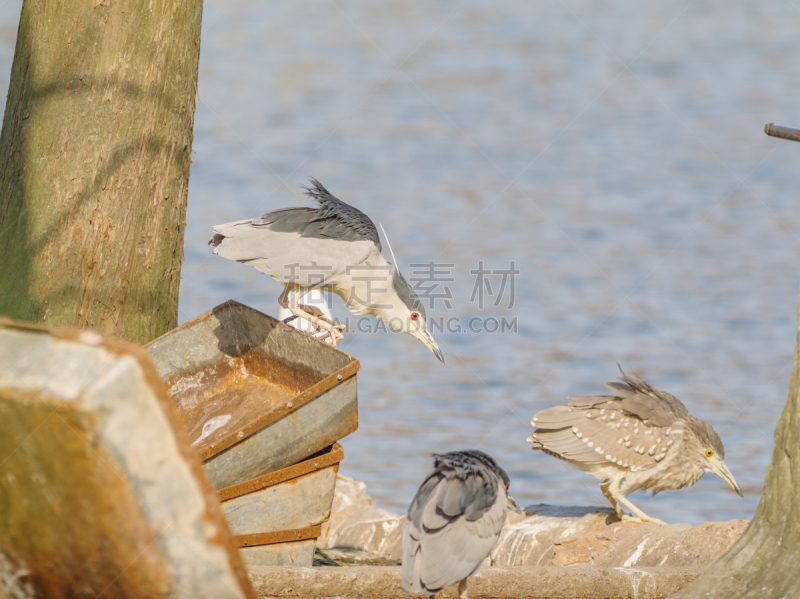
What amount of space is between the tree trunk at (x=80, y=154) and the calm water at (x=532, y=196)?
12.4 feet

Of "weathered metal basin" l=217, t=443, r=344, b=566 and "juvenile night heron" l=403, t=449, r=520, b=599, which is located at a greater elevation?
"juvenile night heron" l=403, t=449, r=520, b=599

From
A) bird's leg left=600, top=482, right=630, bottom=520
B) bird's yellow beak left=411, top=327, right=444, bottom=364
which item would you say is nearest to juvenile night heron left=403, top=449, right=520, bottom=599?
bird's leg left=600, top=482, right=630, bottom=520

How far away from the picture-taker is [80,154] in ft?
15.5

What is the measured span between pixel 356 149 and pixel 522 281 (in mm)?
6925

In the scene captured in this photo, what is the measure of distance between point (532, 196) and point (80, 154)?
13.3m

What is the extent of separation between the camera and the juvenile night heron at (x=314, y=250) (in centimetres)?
529

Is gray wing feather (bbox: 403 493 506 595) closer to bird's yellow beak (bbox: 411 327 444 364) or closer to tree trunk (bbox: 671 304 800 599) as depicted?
tree trunk (bbox: 671 304 800 599)

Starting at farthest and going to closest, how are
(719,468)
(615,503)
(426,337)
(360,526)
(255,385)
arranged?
(426,337), (360,526), (719,468), (615,503), (255,385)

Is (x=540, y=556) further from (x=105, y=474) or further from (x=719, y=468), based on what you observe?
(x=105, y=474)

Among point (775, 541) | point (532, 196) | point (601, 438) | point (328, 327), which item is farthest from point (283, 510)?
point (532, 196)

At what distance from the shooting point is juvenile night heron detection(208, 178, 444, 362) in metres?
5.29

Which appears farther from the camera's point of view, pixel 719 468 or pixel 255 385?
pixel 719 468

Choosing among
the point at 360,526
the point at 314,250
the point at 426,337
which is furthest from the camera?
the point at 426,337

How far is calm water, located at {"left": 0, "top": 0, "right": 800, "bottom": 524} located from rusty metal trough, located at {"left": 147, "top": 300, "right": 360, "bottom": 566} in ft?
9.46
